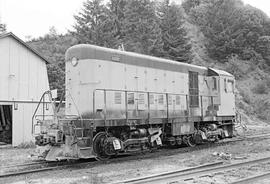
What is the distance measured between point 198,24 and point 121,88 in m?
40.5

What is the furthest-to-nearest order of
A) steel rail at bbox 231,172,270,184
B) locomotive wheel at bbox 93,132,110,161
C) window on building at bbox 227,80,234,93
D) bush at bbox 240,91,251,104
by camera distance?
bush at bbox 240,91,251,104 < window on building at bbox 227,80,234,93 < locomotive wheel at bbox 93,132,110,161 < steel rail at bbox 231,172,270,184

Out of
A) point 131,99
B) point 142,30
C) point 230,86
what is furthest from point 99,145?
point 142,30

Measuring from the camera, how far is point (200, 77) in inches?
582

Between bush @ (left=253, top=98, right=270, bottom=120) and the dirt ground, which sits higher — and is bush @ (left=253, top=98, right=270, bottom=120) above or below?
above

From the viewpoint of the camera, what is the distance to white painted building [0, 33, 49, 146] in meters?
15.9

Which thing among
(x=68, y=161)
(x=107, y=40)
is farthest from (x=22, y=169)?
(x=107, y=40)

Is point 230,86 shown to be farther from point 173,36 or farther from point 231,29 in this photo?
point 231,29

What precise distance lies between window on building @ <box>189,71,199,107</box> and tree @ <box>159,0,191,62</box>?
18.9 meters

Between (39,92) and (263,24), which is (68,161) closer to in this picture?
(39,92)

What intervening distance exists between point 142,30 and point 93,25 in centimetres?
528

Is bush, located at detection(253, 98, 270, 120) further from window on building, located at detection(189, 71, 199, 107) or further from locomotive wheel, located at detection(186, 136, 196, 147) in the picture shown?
locomotive wheel, located at detection(186, 136, 196, 147)

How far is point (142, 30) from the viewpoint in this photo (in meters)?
32.4

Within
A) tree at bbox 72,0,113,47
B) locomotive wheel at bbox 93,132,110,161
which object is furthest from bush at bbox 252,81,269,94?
locomotive wheel at bbox 93,132,110,161

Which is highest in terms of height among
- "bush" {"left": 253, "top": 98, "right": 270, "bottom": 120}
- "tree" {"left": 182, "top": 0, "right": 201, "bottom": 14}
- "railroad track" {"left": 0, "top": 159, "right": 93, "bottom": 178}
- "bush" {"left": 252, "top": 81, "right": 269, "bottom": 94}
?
"tree" {"left": 182, "top": 0, "right": 201, "bottom": 14}
